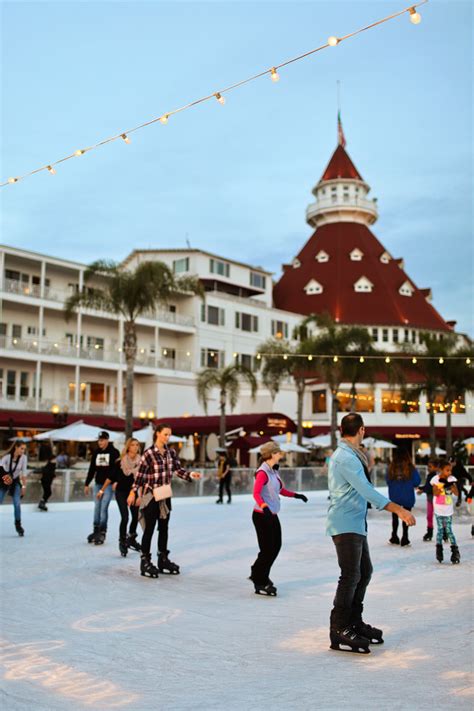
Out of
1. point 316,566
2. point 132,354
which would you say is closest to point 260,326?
point 132,354

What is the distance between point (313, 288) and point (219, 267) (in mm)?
14797

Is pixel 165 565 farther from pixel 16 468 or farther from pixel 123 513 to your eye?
pixel 16 468

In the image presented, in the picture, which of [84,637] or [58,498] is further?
[58,498]

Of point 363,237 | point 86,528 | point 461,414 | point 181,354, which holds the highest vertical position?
point 363,237

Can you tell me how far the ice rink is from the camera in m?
4.71

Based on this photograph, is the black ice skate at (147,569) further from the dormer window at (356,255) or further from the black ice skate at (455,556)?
the dormer window at (356,255)

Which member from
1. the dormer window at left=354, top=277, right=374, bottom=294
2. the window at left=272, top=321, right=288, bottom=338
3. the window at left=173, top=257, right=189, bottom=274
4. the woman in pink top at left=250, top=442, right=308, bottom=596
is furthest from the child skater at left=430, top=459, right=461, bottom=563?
the dormer window at left=354, top=277, right=374, bottom=294

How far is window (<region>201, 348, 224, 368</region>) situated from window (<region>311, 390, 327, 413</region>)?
9359 mm

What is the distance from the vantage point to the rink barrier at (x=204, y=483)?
21.5m

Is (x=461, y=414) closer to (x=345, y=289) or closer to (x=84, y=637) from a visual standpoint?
(x=345, y=289)

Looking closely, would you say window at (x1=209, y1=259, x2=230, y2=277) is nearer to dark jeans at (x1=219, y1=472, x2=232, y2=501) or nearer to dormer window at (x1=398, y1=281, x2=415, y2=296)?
dormer window at (x1=398, y1=281, x2=415, y2=296)

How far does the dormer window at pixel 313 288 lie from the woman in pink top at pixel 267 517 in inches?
2384

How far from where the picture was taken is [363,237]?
74.5m

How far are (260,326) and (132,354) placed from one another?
85.3ft
